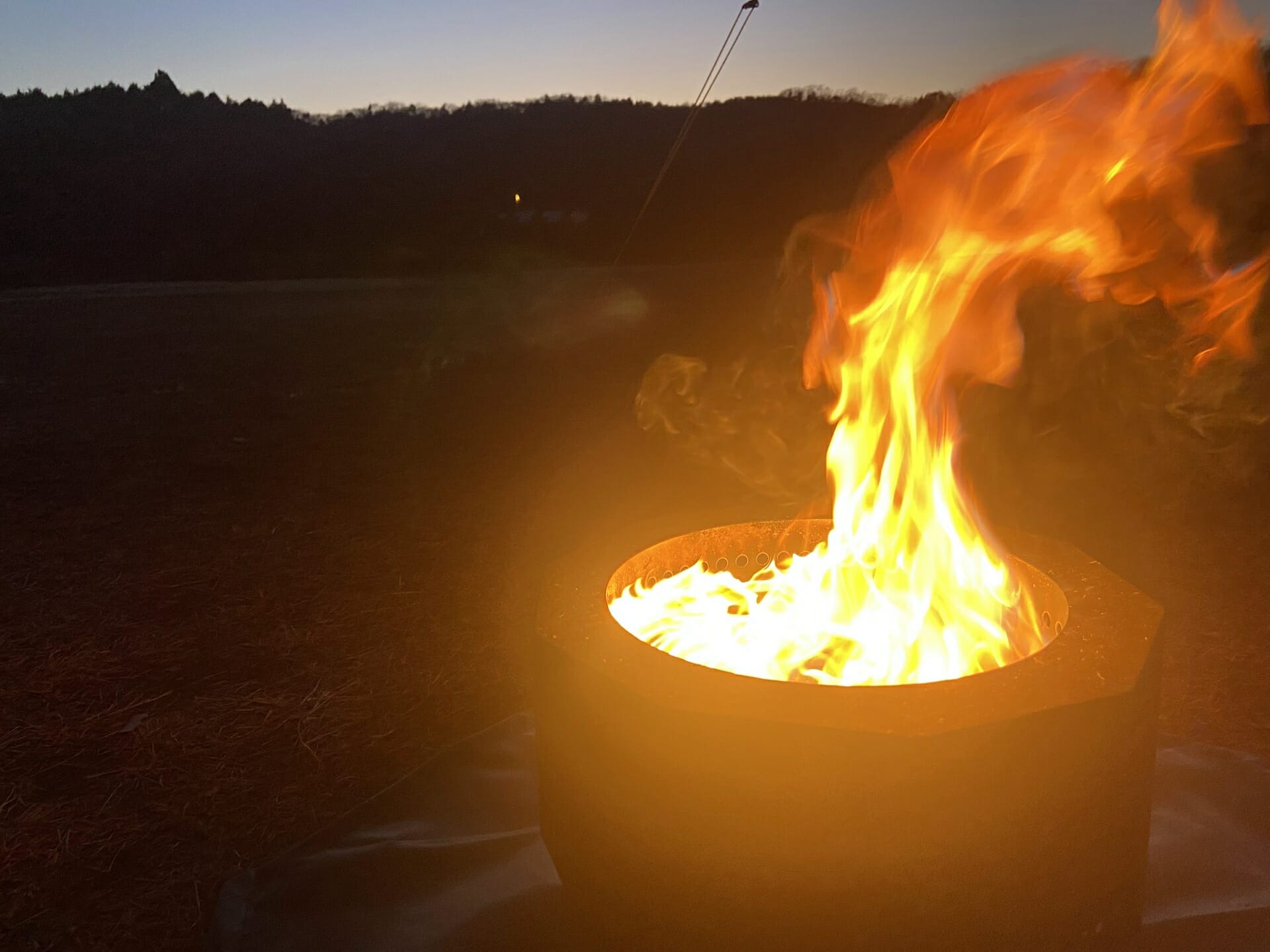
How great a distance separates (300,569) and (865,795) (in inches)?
165

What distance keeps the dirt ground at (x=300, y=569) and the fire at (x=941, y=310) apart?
11.8 inches

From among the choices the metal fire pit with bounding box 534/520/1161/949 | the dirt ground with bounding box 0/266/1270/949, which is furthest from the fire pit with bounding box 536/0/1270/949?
the dirt ground with bounding box 0/266/1270/949

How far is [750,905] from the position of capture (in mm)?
1692

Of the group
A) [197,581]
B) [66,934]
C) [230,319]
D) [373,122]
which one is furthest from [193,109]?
[66,934]

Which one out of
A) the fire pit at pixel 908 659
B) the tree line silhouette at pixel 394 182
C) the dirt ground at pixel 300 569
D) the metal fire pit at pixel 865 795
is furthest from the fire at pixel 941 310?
the tree line silhouette at pixel 394 182

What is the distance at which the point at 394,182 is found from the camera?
22797 millimetres

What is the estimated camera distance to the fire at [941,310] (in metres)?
2.33

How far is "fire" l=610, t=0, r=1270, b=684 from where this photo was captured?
91.7 inches

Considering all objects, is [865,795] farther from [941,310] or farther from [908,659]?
[941,310]

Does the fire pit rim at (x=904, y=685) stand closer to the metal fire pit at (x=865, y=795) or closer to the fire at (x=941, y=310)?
the metal fire pit at (x=865, y=795)

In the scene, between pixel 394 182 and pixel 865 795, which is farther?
pixel 394 182

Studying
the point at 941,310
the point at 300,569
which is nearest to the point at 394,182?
the point at 300,569

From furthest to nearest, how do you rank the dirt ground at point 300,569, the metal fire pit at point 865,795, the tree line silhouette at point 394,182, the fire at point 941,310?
1. the tree line silhouette at point 394,182
2. the dirt ground at point 300,569
3. the fire at point 941,310
4. the metal fire pit at point 865,795

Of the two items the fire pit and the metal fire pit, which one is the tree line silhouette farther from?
the metal fire pit
